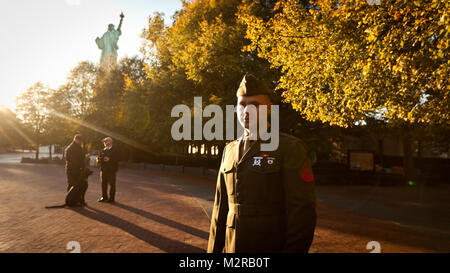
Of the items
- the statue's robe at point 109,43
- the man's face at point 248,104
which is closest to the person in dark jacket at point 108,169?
the man's face at point 248,104

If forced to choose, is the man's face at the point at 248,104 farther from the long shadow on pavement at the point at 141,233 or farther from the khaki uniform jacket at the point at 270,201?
the long shadow on pavement at the point at 141,233

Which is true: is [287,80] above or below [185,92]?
below

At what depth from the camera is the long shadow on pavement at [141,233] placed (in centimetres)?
517

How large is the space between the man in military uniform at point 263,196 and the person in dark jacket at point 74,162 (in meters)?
8.10

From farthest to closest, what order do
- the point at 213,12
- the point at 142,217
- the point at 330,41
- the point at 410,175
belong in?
the point at 410,175 < the point at 213,12 < the point at 142,217 < the point at 330,41

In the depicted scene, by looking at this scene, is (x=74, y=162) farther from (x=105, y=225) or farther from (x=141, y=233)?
(x=141, y=233)

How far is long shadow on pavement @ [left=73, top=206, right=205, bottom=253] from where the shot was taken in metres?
5.17

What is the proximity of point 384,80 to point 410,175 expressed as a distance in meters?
15.8

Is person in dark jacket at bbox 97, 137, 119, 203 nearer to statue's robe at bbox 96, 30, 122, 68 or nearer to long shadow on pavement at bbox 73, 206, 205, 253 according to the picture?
long shadow on pavement at bbox 73, 206, 205, 253

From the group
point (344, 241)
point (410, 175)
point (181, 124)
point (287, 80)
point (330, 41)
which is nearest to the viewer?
point (344, 241)

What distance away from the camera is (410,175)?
1873 centimetres

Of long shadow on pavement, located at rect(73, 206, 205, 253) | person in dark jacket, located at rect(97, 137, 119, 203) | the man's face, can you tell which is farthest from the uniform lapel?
person in dark jacket, located at rect(97, 137, 119, 203)

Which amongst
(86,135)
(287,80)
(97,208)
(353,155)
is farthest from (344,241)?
(86,135)

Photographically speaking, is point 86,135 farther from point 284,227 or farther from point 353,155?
point 284,227
